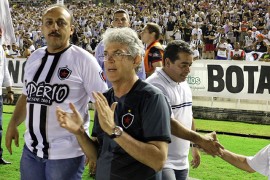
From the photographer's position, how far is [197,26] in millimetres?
23219

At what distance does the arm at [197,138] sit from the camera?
12.2 feet

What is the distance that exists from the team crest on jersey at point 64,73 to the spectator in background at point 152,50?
13.6 ft

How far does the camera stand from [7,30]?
7.36m

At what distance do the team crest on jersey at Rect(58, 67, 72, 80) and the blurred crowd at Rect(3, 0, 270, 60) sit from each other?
13.9m

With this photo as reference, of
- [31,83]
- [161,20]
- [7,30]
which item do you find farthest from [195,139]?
A: [161,20]

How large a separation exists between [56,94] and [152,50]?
4371 millimetres

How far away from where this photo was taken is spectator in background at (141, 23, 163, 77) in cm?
795

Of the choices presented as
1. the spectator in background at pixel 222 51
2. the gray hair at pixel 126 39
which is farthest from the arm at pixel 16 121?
the spectator in background at pixel 222 51

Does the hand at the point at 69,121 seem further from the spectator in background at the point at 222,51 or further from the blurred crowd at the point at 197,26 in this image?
the spectator in background at the point at 222,51

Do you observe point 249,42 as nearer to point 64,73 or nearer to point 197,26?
point 197,26

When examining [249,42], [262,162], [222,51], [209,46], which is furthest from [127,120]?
[209,46]

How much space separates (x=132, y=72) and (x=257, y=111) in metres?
9.45

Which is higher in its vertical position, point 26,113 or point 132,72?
point 132,72

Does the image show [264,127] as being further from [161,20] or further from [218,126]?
[161,20]
